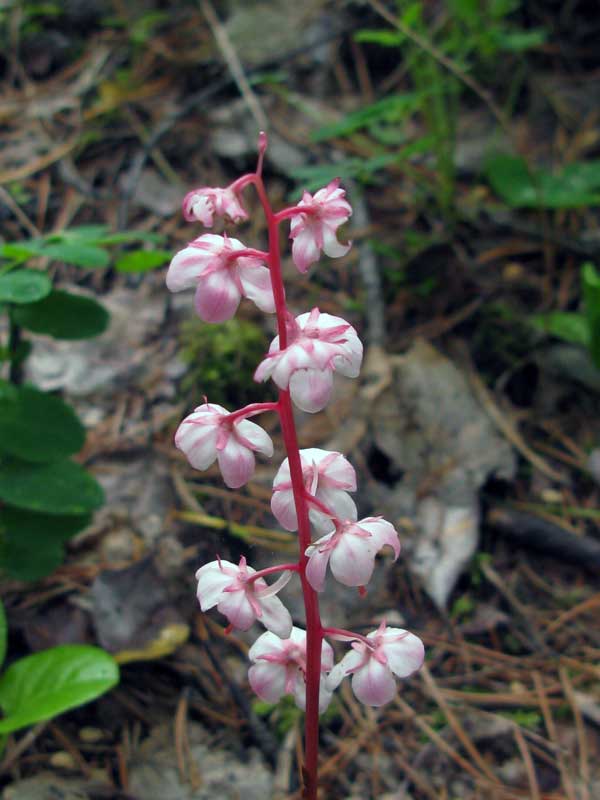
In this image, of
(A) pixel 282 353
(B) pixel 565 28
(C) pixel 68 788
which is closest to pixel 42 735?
(C) pixel 68 788

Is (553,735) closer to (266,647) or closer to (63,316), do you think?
(266,647)

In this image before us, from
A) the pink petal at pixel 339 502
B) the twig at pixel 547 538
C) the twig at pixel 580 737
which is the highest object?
the pink petal at pixel 339 502

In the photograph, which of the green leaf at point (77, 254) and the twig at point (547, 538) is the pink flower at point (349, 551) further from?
the twig at point (547, 538)

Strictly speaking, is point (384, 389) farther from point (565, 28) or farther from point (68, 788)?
point (565, 28)

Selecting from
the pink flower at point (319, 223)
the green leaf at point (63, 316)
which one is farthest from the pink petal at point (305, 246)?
the green leaf at point (63, 316)

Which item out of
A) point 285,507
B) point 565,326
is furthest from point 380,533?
point 565,326
